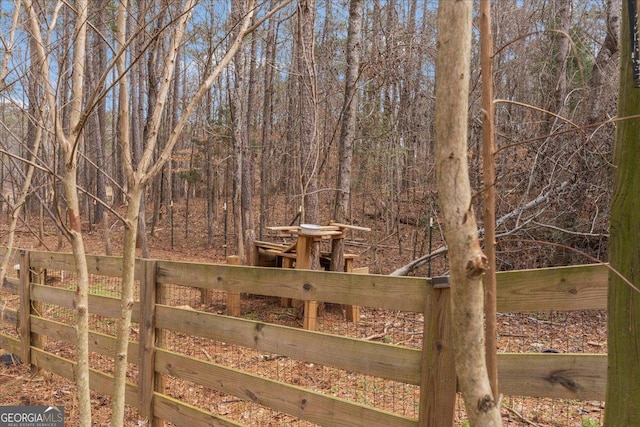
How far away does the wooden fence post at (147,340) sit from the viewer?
11.0 feet

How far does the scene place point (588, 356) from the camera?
6.17 ft

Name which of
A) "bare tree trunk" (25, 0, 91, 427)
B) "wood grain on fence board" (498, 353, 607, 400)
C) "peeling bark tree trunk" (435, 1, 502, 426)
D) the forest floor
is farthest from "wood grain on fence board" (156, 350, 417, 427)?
"peeling bark tree trunk" (435, 1, 502, 426)

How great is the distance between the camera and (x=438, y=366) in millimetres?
2078

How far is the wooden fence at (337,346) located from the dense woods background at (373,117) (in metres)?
0.71

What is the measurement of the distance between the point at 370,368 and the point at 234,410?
2029 mm

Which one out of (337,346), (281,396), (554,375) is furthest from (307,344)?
(554,375)

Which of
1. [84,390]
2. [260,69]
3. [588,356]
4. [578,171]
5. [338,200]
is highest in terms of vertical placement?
[260,69]

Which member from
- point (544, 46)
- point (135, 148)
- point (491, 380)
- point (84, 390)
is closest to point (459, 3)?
point (491, 380)

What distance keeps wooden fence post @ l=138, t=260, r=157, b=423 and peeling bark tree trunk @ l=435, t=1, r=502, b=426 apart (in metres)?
2.94

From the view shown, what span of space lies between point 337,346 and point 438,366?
56 cm

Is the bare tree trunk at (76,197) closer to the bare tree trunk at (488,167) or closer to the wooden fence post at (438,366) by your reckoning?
the wooden fence post at (438,366)

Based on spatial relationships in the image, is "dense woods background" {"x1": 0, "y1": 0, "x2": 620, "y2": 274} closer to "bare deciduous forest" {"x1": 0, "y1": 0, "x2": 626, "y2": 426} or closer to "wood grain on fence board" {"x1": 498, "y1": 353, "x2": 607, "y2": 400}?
"bare deciduous forest" {"x1": 0, "y1": 0, "x2": 626, "y2": 426}

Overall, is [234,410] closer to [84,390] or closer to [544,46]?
[84,390]

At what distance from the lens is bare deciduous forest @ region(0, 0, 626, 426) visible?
2281mm
